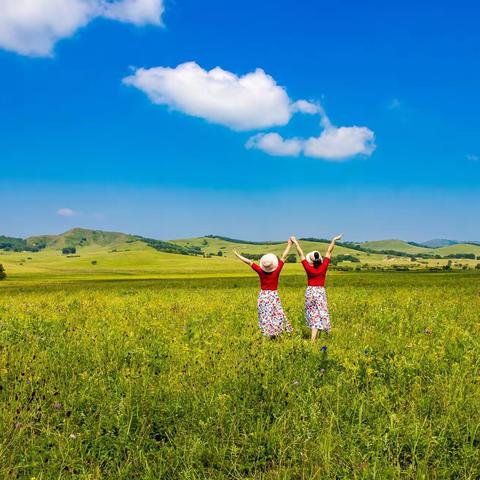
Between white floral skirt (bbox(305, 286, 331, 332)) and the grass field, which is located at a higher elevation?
white floral skirt (bbox(305, 286, 331, 332))

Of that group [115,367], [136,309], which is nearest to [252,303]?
[136,309]

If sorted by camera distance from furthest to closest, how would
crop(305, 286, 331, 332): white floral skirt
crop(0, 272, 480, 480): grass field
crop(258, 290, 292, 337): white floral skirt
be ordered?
crop(305, 286, 331, 332): white floral skirt
crop(258, 290, 292, 337): white floral skirt
crop(0, 272, 480, 480): grass field

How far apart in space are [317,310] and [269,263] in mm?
1971

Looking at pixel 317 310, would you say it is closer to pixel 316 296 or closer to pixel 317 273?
pixel 316 296

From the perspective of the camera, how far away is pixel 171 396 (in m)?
5.63

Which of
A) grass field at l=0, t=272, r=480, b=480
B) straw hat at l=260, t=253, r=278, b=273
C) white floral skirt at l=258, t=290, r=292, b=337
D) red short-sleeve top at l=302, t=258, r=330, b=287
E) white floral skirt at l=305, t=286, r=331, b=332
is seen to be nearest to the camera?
grass field at l=0, t=272, r=480, b=480

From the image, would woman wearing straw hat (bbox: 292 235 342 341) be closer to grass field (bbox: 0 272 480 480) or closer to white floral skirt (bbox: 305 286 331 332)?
white floral skirt (bbox: 305 286 331 332)

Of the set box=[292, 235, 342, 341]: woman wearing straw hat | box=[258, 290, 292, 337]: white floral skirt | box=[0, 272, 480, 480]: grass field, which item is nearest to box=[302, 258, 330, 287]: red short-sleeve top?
box=[292, 235, 342, 341]: woman wearing straw hat

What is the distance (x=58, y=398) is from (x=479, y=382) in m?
6.29

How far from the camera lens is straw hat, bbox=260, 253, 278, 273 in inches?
428

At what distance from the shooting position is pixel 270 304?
1091 centimetres

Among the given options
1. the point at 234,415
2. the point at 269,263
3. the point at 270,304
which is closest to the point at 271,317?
the point at 270,304

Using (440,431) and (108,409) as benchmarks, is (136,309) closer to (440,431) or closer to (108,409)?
(108,409)

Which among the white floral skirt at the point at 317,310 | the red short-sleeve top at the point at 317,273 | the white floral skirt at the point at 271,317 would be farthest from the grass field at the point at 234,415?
the red short-sleeve top at the point at 317,273
